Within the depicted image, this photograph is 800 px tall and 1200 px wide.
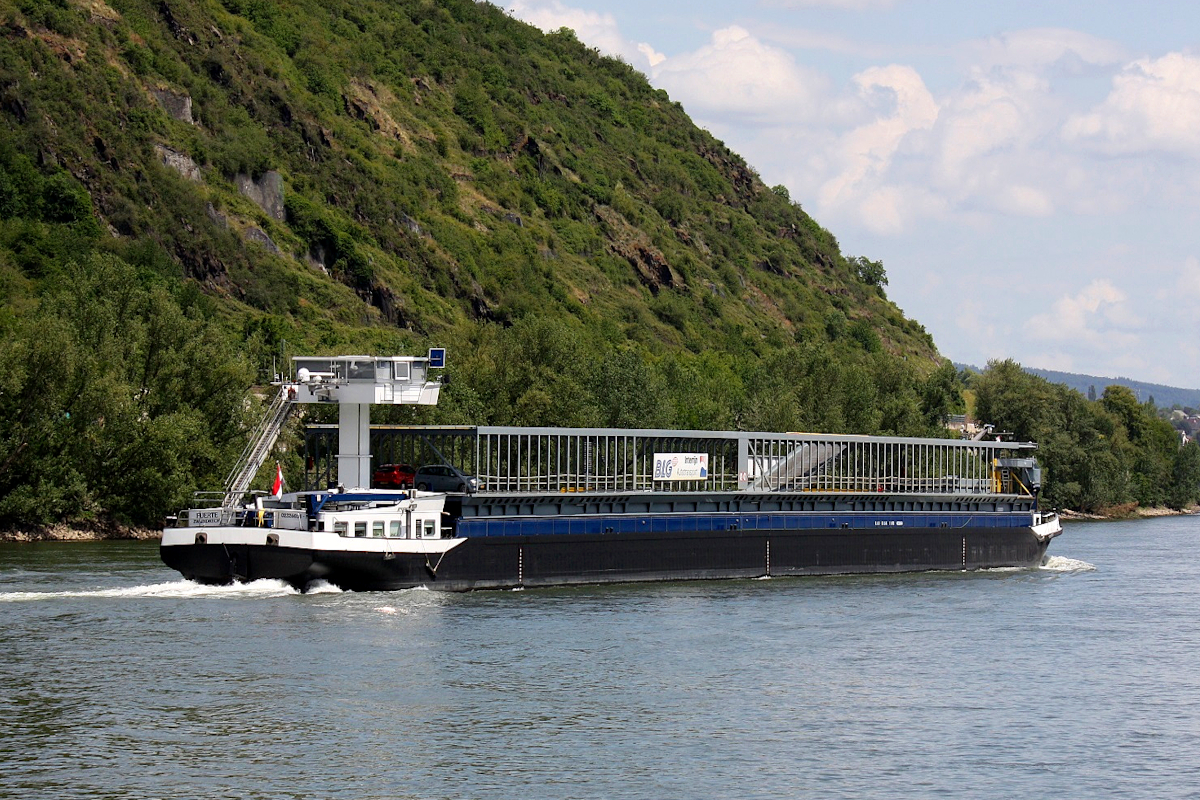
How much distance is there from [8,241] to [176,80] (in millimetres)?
37806

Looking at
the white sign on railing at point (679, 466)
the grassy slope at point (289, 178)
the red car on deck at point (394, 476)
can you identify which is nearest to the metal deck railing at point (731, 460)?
the white sign on railing at point (679, 466)

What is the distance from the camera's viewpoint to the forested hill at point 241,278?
8719 cm

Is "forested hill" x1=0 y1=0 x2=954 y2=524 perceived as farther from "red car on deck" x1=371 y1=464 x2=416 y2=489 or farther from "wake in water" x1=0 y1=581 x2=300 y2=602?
"wake in water" x1=0 y1=581 x2=300 y2=602

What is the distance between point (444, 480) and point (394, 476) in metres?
3.53

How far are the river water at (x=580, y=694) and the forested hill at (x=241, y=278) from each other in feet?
84.5

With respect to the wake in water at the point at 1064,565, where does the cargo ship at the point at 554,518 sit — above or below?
above

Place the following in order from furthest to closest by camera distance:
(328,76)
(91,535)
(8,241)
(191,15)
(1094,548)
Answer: (328,76)
(191,15)
(8,241)
(1094,548)
(91,535)

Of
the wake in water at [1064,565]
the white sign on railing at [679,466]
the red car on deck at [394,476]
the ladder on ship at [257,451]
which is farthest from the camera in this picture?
the wake in water at [1064,565]

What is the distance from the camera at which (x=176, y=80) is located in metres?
160

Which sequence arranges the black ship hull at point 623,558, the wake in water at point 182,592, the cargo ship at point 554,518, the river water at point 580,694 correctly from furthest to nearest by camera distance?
1. the cargo ship at point 554,518
2. the black ship hull at point 623,558
3. the wake in water at point 182,592
4. the river water at point 580,694

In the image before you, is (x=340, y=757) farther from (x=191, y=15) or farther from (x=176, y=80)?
(x=191, y=15)

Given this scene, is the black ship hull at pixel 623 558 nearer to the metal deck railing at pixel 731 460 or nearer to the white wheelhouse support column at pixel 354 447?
the metal deck railing at pixel 731 460

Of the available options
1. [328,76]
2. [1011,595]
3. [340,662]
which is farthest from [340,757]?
[328,76]

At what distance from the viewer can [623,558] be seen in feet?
215
